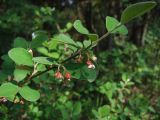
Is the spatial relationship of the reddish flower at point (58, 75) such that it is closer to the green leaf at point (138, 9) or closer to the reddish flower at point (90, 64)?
the reddish flower at point (90, 64)

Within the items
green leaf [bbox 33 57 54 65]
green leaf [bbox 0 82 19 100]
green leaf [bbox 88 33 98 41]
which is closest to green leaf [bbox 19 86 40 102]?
green leaf [bbox 0 82 19 100]

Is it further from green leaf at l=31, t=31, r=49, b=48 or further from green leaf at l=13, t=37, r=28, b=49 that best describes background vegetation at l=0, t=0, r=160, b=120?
green leaf at l=31, t=31, r=49, b=48

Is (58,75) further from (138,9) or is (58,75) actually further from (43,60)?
(138,9)

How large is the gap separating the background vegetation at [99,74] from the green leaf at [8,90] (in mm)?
312

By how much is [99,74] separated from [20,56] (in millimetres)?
3332

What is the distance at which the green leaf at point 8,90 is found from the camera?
143cm

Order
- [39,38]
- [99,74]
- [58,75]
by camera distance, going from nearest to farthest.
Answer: [58,75], [39,38], [99,74]

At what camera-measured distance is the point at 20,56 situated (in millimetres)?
1434

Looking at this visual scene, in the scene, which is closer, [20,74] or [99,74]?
[20,74]

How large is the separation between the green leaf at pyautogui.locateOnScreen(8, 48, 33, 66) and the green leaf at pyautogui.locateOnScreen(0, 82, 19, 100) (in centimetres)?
10

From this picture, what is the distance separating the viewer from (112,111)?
2.47 meters

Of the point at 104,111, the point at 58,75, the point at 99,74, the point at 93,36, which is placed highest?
the point at 99,74

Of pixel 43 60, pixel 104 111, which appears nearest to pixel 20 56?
pixel 43 60

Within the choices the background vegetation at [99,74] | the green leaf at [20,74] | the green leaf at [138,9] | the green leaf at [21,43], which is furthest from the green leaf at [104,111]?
the green leaf at [138,9]
